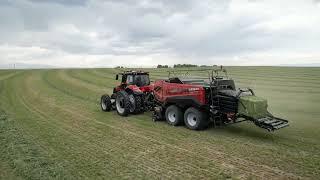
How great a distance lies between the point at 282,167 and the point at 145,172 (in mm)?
3431

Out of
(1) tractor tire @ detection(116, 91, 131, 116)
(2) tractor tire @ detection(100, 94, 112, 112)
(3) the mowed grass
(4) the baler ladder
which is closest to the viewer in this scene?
(3) the mowed grass

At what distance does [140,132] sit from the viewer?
13.4 metres

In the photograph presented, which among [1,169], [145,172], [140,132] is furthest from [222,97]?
[1,169]

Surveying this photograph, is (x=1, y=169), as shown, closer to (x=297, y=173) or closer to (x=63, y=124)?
(x=63, y=124)

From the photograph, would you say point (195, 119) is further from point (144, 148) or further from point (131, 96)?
point (131, 96)

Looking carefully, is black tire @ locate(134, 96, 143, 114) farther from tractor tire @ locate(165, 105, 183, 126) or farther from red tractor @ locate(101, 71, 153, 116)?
tractor tire @ locate(165, 105, 183, 126)

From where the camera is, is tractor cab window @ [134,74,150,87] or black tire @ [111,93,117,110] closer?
tractor cab window @ [134,74,150,87]

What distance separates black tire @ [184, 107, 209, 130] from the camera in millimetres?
13383

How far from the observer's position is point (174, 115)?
1452 cm

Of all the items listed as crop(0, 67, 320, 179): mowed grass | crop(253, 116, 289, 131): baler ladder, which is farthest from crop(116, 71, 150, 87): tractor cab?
crop(253, 116, 289, 131): baler ladder

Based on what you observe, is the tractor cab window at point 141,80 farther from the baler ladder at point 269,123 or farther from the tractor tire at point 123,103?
the baler ladder at point 269,123

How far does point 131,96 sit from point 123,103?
479 mm

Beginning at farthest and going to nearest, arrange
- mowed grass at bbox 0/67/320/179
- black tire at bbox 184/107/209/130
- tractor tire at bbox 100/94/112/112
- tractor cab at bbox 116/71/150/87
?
1. tractor tire at bbox 100/94/112/112
2. tractor cab at bbox 116/71/150/87
3. black tire at bbox 184/107/209/130
4. mowed grass at bbox 0/67/320/179

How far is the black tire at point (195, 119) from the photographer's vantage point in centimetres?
1338
